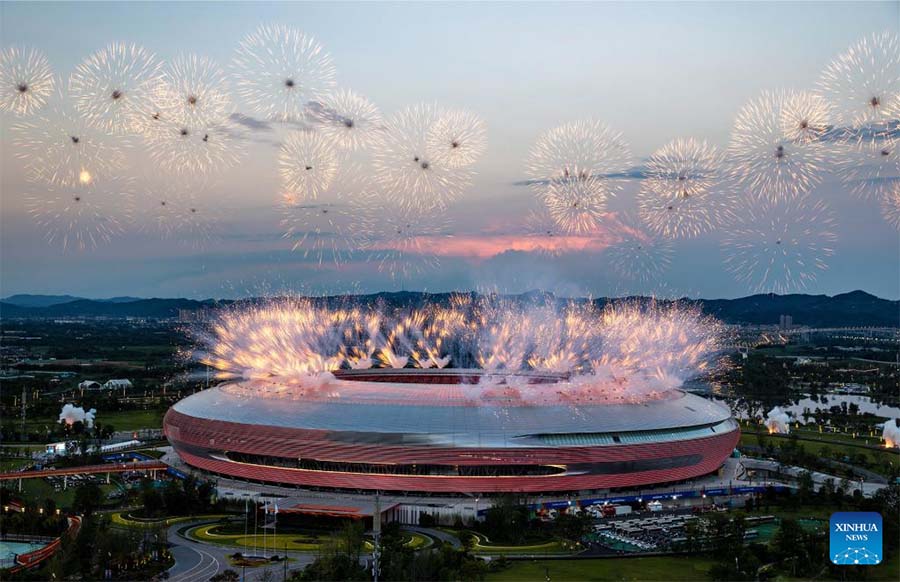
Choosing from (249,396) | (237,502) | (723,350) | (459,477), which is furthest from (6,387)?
(723,350)

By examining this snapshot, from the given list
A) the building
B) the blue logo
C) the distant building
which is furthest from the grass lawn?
the distant building

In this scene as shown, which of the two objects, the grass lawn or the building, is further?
the building

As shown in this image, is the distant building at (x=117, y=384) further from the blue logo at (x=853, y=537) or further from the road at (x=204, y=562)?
the blue logo at (x=853, y=537)

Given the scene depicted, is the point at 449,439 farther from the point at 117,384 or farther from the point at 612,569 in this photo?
the point at 117,384

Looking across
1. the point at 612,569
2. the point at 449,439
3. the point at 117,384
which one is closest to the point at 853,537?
the point at 612,569

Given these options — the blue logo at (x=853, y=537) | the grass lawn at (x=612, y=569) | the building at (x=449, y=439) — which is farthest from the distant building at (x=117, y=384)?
the blue logo at (x=853, y=537)

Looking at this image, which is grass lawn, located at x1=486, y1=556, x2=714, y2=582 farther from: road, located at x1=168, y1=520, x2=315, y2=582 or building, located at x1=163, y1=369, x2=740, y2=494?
building, located at x1=163, y1=369, x2=740, y2=494
